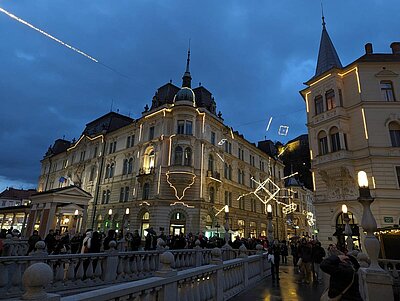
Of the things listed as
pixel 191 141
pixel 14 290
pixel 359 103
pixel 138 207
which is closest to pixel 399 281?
pixel 14 290

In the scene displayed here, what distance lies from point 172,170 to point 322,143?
16103 millimetres

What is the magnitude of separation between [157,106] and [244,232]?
21.8 meters

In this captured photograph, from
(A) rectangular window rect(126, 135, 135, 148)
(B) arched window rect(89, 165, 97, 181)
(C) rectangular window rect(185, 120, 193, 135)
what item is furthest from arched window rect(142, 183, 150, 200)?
(B) arched window rect(89, 165, 97, 181)

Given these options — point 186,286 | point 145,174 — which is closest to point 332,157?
point 186,286

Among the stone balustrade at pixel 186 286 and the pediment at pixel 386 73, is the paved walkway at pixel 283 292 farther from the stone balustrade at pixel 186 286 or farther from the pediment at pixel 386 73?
the pediment at pixel 386 73

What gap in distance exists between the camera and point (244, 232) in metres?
38.4

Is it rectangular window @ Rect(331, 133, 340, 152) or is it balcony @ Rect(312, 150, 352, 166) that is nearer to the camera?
balcony @ Rect(312, 150, 352, 166)

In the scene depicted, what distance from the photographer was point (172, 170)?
3069 cm

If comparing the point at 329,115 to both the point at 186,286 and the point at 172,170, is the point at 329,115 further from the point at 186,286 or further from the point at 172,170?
the point at 186,286

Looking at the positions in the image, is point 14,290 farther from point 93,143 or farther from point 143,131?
point 93,143

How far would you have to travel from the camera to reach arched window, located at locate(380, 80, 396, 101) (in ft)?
69.5

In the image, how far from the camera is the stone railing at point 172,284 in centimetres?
288

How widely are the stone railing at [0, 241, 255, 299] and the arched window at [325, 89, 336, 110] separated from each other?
16.0 meters

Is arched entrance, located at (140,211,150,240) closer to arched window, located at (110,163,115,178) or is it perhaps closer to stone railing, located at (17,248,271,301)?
arched window, located at (110,163,115,178)
